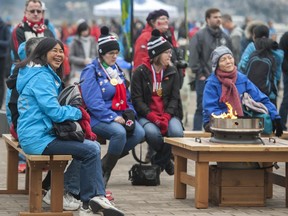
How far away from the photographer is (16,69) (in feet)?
35.3

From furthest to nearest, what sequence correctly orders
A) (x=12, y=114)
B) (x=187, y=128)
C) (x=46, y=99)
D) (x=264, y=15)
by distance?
(x=264, y=15), (x=187, y=128), (x=12, y=114), (x=46, y=99)

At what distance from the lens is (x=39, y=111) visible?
1035 centimetres

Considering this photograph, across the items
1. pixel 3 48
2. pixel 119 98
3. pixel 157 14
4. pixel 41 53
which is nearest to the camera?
pixel 41 53

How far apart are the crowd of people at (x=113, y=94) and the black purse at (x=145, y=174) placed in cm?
26

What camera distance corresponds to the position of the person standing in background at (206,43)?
16.6 m

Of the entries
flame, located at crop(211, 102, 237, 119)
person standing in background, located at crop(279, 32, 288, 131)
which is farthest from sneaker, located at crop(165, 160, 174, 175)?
person standing in background, located at crop(279, 32, 288, 131)

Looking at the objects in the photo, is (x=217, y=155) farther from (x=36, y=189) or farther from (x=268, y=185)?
(x=36, y=189)

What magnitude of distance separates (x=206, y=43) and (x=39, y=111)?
21.5 feet

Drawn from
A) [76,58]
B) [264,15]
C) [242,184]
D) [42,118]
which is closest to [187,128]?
[76,58]

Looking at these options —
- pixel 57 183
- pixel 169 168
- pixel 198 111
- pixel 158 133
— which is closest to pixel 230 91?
pixel 158 133

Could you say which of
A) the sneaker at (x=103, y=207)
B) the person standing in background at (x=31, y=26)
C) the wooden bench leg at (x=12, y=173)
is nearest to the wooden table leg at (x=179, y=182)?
the wooden bench leg at (x=12, y=173)

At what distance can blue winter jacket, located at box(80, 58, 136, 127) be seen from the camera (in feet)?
40.2

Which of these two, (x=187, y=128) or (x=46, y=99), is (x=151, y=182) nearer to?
(x=46, y=99)

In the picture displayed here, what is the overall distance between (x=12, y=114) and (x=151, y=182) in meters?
2.46
